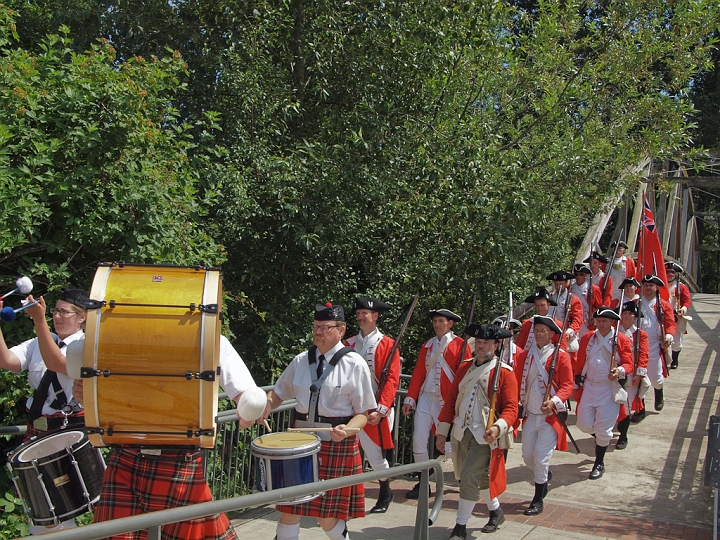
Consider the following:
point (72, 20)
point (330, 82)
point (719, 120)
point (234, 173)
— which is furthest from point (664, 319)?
point (719, 120)

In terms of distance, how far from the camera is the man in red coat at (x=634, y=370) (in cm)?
876

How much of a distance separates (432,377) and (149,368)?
4.35 meters

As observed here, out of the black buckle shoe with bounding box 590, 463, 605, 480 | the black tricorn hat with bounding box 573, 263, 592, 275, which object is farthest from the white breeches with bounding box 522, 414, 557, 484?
the black tricorn hat with bounding box 573, 263, 592, 275

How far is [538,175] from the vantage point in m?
10.4

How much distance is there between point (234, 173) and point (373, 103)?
2.03m

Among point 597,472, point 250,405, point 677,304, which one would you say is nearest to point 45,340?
point 250,405

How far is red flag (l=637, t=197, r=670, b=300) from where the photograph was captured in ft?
37.6

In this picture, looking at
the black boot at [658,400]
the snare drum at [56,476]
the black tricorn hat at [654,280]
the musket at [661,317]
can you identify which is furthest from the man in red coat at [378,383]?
the black tricorn hat at [654,280]

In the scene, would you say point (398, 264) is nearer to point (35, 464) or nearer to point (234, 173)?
point (234, 173)

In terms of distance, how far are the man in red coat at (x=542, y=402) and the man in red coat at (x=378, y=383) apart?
51.0 inches

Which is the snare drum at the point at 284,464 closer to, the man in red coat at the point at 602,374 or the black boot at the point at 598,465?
the black boot at the point at 598,465

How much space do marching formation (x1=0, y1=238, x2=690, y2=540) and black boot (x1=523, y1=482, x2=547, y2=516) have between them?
0.06 feet

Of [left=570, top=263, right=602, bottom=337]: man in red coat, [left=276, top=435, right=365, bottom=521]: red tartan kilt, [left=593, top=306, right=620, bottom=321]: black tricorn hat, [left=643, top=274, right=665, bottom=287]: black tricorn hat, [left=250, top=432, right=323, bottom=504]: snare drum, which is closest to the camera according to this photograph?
[left=250, top=432, right=323, bottom=504]: snare drum

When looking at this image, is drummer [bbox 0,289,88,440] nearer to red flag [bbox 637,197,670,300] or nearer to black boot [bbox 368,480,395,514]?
black boot [bbox 368,480,395,514]
